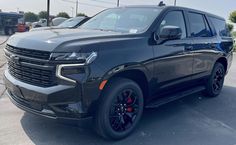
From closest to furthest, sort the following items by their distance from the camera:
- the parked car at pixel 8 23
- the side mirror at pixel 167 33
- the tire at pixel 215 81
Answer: the side mirror at pixel 167 33
the tire at pixel 215 81
the parked car at pixel 8 23

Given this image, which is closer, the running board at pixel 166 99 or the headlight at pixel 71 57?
the headlight at pixel 71 57

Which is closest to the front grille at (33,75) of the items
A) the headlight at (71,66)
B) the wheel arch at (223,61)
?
the headlight at (71,66)

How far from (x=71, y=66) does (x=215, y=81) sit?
14.3 feet

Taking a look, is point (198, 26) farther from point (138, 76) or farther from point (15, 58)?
point (15, 58)

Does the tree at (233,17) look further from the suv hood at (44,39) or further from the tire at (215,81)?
the suv hood at (44,39)

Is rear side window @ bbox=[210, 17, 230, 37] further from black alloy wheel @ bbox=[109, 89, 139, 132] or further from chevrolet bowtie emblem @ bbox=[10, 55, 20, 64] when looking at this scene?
chevrolet bowtie emblem @ bbox=[10, 55, 20, 64]

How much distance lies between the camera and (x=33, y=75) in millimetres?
3551

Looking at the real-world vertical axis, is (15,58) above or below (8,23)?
above

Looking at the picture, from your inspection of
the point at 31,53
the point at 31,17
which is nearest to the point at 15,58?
the point at 31,53

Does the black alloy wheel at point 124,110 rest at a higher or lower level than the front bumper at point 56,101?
lower

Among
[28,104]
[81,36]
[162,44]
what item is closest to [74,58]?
[81,36]

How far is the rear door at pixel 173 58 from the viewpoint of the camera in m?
4.42

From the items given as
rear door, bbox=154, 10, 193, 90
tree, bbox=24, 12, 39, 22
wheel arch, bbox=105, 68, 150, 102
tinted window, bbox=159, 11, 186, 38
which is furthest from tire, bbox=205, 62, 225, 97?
tree, bbox=24, 12, 39, 22

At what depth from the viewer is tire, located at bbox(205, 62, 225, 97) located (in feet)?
21.1
